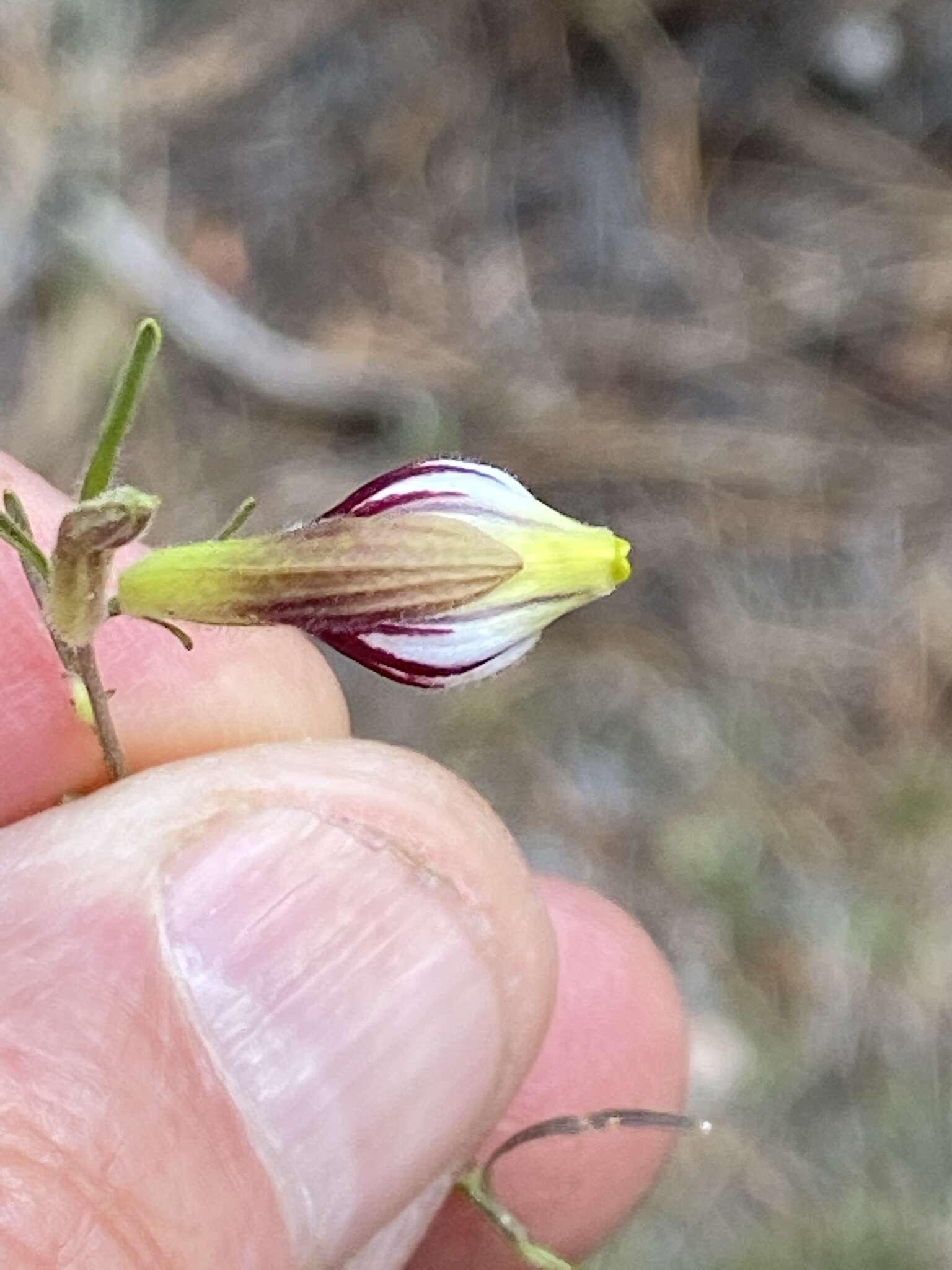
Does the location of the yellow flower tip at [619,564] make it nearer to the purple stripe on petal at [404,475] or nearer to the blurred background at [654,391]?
the purple stripe on petal at [404,475]

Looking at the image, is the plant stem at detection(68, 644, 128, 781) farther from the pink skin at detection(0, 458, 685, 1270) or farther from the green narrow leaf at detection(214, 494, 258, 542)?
the green narrow leaf at detection(214, 494, 258, 542)

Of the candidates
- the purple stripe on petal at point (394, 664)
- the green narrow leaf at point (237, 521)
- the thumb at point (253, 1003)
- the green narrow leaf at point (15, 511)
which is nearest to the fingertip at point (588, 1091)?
the thumb at point (253, 1003)

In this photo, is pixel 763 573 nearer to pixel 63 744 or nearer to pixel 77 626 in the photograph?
pixel 63 744

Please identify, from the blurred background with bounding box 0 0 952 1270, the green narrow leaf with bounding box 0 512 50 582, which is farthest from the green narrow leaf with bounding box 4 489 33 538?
the blurred background with bounding box 0 0 952 1270

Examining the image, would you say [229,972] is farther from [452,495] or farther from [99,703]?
[452,495]

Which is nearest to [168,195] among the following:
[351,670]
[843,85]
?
[351,670]
